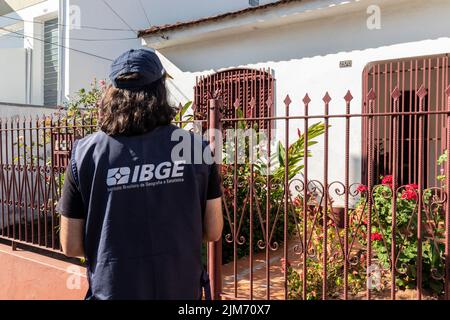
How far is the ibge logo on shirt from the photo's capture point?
1610 mm

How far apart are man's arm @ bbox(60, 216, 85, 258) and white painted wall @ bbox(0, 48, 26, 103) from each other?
9029mm

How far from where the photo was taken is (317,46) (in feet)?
20.3

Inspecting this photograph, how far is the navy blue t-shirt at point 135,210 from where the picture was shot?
1621 millimetres

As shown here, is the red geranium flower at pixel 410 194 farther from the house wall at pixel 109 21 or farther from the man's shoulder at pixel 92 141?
the house wall at pixel 109 21

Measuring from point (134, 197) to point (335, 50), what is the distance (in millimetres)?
5129

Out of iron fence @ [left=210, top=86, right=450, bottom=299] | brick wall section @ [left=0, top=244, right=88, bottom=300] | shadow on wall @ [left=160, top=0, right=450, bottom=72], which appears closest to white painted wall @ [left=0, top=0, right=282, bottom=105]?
shadow on wall @ [left=160, top=0, right=450, bottom=72]

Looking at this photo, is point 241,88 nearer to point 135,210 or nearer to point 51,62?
point 51,62

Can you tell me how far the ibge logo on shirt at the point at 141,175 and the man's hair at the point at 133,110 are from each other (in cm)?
15

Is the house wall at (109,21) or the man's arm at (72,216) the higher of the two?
the house wall at (109,21)

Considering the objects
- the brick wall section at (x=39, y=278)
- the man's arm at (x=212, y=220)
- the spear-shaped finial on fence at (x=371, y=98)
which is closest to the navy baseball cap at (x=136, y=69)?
the man's arm at (x=212, y=220)

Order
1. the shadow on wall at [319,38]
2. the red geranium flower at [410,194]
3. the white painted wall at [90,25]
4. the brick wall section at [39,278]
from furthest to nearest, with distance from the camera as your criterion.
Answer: the white painted wall at [90,25]
the shadow on wall at [319,38]
the brick wall section at [39,278]
the red geranium flower at [410,194]

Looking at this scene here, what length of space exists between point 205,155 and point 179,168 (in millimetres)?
147
